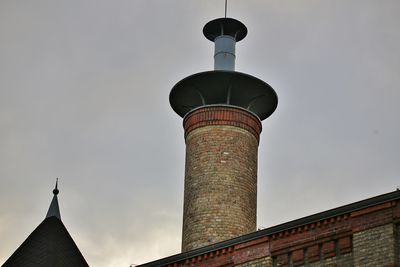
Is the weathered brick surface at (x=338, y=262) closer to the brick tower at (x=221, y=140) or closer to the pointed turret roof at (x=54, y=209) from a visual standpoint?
the brick tower at (x=221, y=140)

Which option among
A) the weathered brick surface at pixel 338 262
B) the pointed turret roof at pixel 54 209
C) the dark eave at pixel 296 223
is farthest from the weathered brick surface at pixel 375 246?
the pointed turret roof at pixel 54 209

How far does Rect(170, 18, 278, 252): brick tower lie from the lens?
3644 centimetres

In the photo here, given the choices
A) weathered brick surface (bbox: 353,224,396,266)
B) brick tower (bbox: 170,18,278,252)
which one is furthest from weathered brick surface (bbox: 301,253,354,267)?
brick tower (bbox: 170,18,278,252)

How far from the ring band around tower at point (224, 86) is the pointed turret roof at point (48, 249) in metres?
7.22


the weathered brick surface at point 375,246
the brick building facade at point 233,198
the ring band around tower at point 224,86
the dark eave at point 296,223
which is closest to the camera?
the weathered brick surface at point 375,246

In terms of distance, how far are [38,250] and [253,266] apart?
10.8 m

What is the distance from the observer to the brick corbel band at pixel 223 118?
1507 inches

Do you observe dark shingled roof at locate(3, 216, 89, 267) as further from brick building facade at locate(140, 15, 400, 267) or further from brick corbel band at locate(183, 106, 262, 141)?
brick corbel band at locate(183, 106, 262, 141)

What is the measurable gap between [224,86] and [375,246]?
1479cm

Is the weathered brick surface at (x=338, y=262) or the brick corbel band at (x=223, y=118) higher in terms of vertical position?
the brick corbel band at (x=223, y=118)

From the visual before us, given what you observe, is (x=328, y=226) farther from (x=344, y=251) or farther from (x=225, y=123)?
(x=225, y=123)

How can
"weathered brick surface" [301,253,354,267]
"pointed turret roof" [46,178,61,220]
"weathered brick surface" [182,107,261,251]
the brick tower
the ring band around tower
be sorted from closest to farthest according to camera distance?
"weathered brick surface" [301,253,354,267]
"weathered brick surface" [182,107,261,251]
the brick tower
"pointed turret roof" [46,178,61,220]
the ring band around tower

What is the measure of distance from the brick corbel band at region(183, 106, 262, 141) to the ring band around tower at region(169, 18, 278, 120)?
673mm

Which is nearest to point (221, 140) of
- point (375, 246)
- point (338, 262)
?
point (338, 262)
